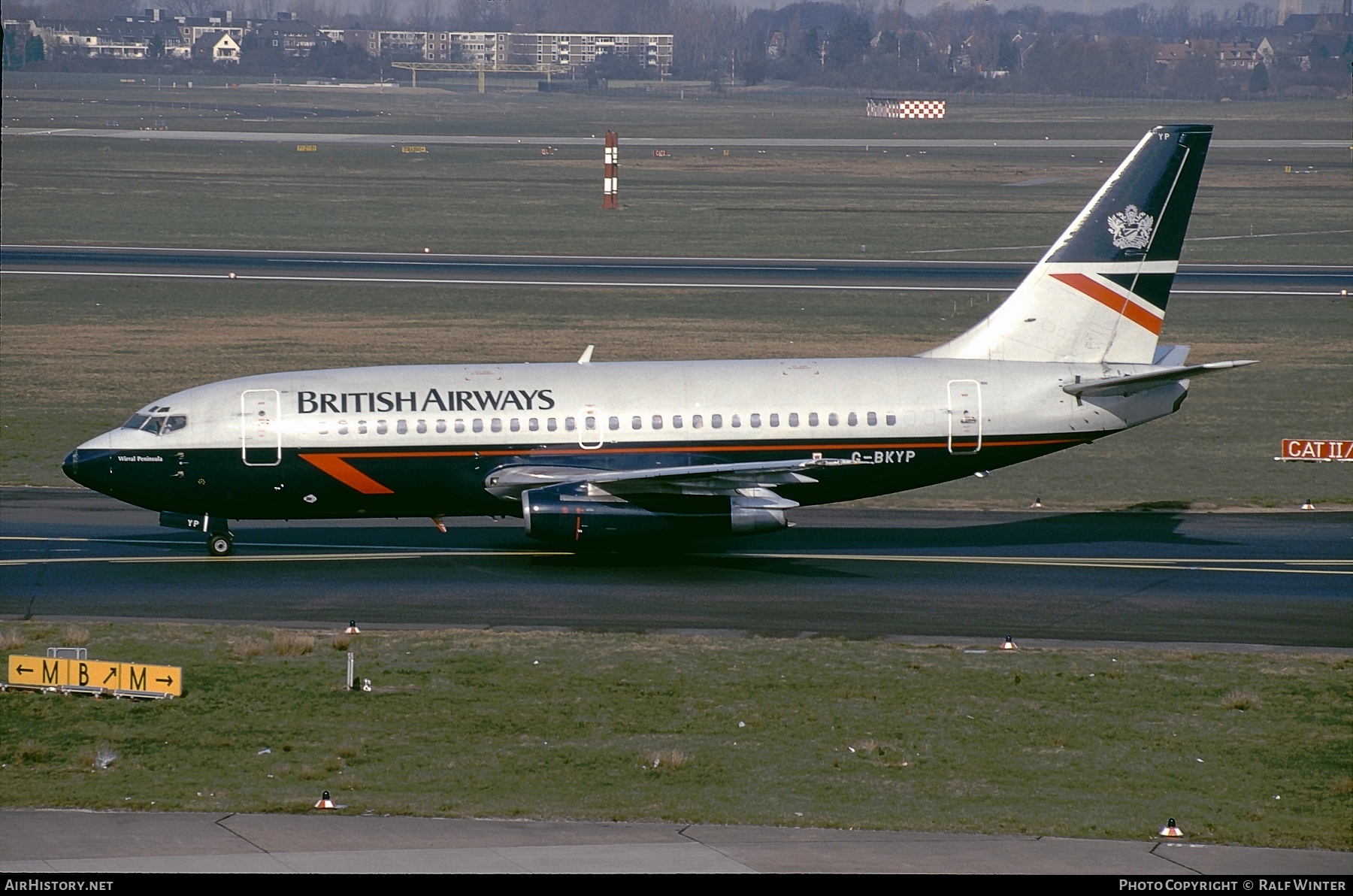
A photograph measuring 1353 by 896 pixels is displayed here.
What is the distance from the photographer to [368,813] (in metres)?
20.7

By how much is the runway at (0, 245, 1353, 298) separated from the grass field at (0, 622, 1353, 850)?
51679 mm

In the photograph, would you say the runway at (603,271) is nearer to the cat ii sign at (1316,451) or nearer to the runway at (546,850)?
the cat ii sign at (1316,451)

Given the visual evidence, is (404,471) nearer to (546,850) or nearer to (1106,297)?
(1106,297)

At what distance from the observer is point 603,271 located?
281 ft

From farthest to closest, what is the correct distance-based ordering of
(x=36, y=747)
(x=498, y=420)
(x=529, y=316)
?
1. (x=529, y=316)
2. (x=498, y=420)
3. (x=36, y=747)

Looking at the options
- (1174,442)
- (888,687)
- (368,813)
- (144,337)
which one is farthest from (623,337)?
(368,813)

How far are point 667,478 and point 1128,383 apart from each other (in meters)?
10.5

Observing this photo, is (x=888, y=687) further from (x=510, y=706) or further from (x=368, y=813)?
(x=368, y=813)

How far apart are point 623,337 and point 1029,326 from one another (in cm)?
2933

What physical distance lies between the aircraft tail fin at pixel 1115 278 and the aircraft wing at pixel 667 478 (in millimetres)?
5734

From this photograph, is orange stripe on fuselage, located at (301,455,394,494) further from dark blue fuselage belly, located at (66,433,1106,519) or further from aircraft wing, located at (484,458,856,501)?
aircraft wing, located at (484,458,856,501)

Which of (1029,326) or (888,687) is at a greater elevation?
(1029,326)

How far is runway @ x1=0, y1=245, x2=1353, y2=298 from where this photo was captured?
8025 cm

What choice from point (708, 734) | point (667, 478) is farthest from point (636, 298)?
point (708, 734)
